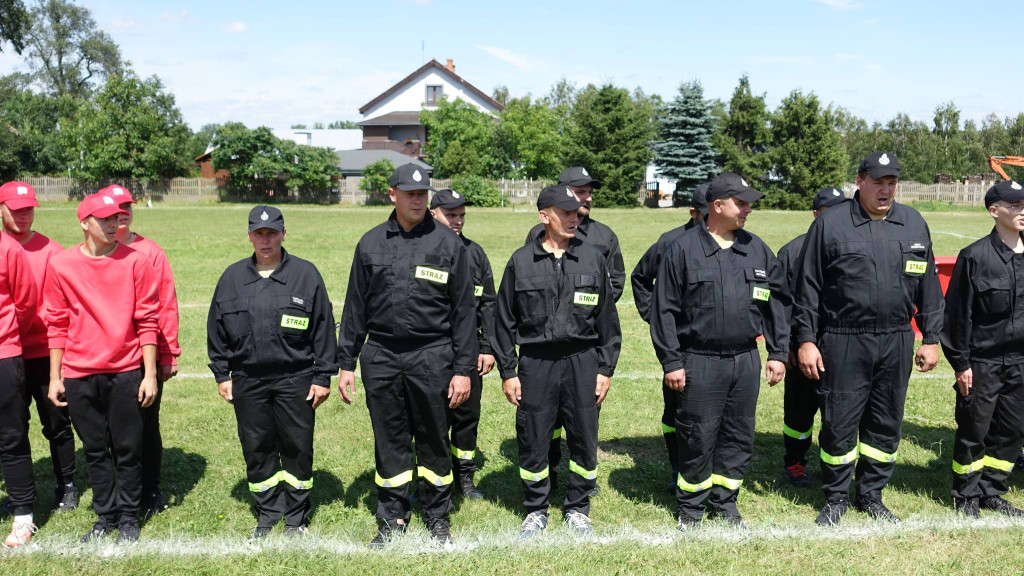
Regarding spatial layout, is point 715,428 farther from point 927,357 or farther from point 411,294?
point 411,294

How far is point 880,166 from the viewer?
4926 millimetres

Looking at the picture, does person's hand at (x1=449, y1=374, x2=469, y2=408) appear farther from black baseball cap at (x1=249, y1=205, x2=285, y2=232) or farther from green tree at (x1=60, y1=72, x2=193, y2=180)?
green tree at (x1=60, y1=72, x2=193, y2=180)

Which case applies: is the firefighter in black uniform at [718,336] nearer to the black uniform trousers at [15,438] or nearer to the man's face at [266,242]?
the man's face at [266,242]

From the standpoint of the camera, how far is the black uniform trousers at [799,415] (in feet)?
19.2

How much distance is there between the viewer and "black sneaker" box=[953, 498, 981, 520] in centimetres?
511

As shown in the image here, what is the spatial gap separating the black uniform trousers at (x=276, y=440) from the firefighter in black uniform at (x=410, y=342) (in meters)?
0.34

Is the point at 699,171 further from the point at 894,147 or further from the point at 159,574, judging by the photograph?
the point at 159,574

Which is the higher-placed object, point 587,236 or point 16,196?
point 16,196

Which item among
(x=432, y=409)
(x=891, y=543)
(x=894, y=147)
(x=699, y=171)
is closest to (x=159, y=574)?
(x=432, y=409)

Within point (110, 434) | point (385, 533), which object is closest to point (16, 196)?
point (110, 434)

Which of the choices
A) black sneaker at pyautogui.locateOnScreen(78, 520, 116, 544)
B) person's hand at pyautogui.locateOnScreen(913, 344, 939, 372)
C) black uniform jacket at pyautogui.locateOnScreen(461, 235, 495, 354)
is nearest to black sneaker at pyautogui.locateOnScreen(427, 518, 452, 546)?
black uniform jacket at pyautogui.locateOnScreen(461, 235, 495, 354)

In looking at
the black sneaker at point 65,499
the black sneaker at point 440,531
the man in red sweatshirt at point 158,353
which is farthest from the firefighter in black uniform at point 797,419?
the black sneaker at point 65,499

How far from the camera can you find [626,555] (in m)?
4.48

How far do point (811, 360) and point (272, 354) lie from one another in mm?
3501
